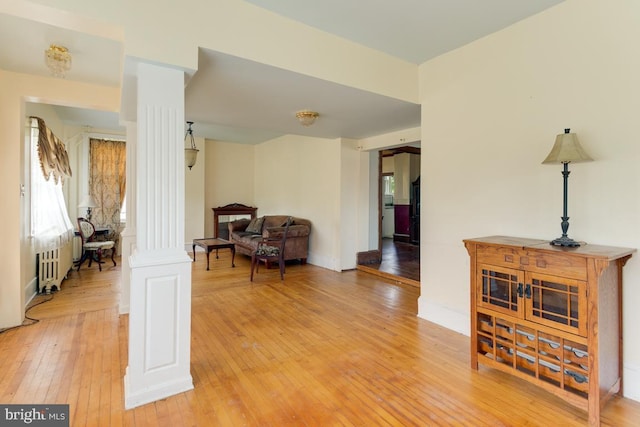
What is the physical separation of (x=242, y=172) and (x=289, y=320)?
5981 mm

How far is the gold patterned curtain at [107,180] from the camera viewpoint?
261 inches

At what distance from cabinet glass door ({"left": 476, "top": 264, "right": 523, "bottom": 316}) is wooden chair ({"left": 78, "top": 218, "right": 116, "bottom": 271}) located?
20.4ft

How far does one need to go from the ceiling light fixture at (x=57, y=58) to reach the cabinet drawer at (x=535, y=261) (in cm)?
360

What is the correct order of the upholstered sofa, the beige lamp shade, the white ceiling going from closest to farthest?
the beige lamp shade → the white ceiling → the upholstered sofa

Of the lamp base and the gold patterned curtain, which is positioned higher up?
the gold patterned curtain

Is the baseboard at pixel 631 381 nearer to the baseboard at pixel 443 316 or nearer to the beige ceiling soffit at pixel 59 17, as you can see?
the baseboard at pixel 443 316

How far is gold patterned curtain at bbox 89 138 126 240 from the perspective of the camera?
6.63 metres

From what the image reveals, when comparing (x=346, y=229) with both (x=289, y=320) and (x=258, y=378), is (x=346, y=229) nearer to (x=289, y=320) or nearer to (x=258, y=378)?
(x=289, y=320)

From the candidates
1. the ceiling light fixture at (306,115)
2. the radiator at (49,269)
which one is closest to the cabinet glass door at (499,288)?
the ceiling light fixture at (306,115)

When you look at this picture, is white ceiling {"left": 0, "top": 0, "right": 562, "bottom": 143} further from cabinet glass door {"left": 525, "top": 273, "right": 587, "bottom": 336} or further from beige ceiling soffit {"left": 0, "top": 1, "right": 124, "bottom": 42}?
cabinet glass door {"left": 525, "top": 273, "right": 587, "bottom": 336}

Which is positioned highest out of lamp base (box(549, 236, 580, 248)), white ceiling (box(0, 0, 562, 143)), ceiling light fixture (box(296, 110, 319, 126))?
white ceiling (box(0, 0, 562, 143))

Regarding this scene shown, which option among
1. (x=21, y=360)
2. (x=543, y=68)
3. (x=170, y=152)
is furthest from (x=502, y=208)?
(x=21, y=360)

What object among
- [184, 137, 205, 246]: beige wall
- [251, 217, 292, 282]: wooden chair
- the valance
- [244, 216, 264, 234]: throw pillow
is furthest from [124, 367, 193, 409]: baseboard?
[184, 137, 205, 246]: beige wall

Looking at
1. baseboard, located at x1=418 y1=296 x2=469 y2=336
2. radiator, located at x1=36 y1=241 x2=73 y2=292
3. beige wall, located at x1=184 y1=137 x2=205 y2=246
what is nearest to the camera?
baseboard, located at x1=418 y1=296 x2=469 y2=336
